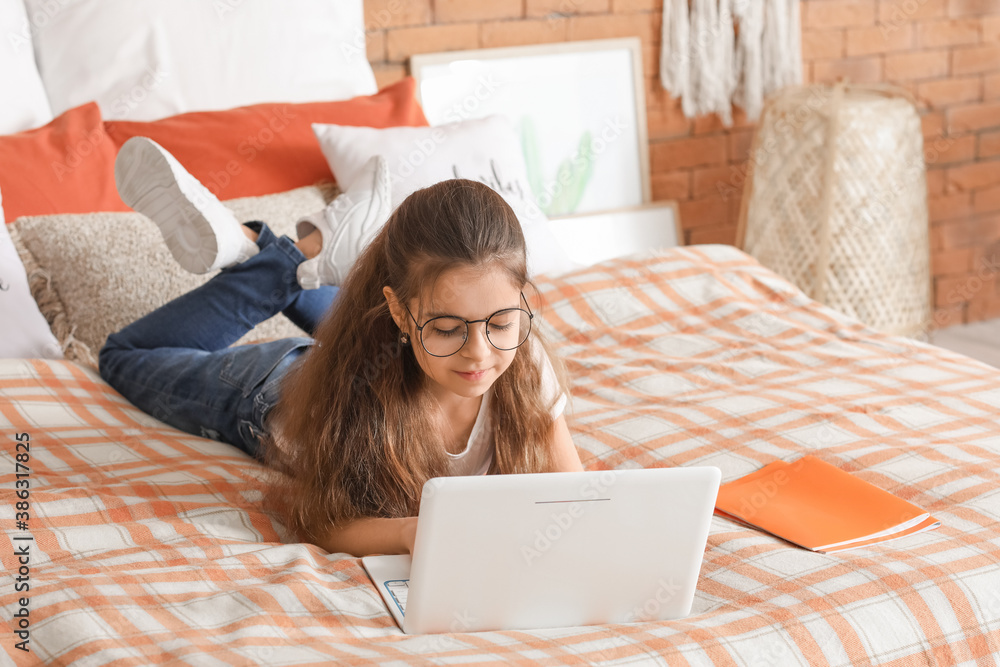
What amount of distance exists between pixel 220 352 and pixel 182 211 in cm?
22

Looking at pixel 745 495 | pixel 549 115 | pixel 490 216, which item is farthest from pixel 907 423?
pixel 549 115

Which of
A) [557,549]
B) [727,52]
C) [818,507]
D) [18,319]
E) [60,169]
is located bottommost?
[818,507]

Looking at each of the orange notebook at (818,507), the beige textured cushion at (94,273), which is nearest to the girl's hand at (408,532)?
the orange notebook at (818,507)

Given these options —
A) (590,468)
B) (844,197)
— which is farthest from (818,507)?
(844,197)

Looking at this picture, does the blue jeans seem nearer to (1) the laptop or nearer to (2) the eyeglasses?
(2) the eyeglasses

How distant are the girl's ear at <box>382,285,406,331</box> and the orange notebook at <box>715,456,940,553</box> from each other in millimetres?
439

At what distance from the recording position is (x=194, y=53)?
6.80ft

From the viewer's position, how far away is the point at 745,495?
3.88ft

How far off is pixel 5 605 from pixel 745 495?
80 cm

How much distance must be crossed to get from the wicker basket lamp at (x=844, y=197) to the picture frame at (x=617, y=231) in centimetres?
23

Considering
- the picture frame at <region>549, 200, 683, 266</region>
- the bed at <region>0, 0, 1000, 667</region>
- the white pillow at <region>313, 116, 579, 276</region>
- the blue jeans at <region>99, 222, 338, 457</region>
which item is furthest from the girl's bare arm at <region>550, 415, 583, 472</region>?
the picture frame at <region>549, 200, 683, 266</region>

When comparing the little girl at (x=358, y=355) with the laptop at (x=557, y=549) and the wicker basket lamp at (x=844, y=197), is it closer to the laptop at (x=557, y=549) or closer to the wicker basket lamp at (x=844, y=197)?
the laptop at (x=557, y=549)

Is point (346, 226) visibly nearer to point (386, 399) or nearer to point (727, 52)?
point (386, 399)

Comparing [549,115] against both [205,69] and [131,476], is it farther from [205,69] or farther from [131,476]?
[131,476]
